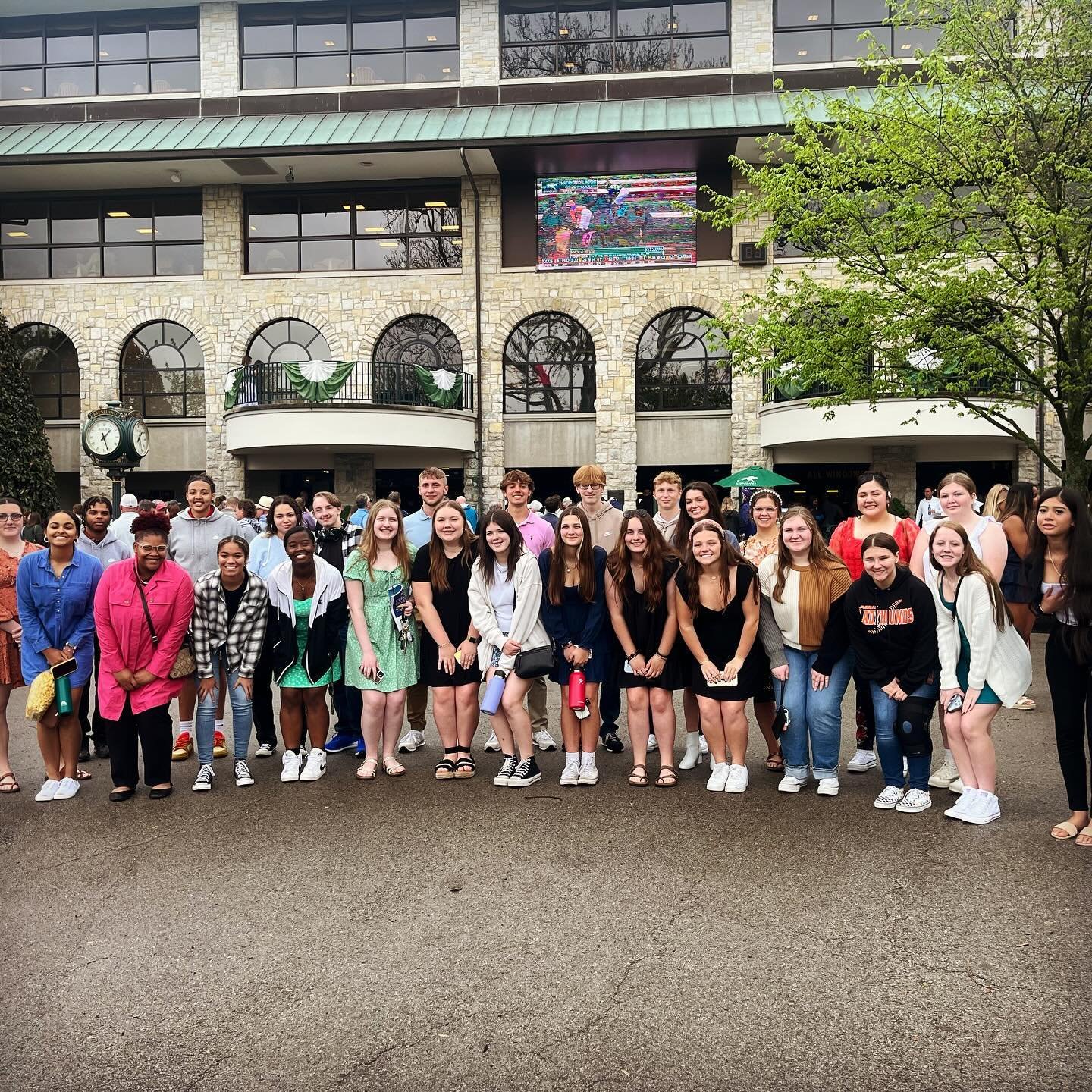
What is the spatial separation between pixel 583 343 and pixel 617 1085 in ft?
79.8

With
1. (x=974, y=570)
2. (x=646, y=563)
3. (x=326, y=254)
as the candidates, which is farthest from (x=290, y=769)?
(x=326, y=254)

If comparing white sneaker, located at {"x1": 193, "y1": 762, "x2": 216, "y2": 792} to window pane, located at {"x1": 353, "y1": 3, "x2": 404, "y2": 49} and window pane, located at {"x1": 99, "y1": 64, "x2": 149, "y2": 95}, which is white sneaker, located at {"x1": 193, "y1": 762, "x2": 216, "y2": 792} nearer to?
window pane, located at {"x1": 353, "y1": 3, "x2": 404, "y2": 49}

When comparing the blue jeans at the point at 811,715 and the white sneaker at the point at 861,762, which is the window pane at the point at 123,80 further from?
the white sneaker at the point at 861,762

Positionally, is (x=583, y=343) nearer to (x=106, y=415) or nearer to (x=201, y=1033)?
(x=106, y=415)

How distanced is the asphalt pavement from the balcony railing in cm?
1887

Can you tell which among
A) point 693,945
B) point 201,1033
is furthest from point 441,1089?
point 693,945

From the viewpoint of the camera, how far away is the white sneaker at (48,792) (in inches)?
259

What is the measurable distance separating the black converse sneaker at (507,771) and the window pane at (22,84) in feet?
95.6

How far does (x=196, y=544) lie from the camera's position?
8148 millimetres

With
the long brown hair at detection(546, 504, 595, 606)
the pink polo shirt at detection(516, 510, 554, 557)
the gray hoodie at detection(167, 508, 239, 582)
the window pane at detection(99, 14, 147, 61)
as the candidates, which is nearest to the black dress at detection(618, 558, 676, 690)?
the long brown hair at detection(546, 504, 595, 606)

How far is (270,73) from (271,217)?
4065 mm

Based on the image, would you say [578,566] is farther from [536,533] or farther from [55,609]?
[55,609]

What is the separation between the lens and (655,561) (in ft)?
22.2

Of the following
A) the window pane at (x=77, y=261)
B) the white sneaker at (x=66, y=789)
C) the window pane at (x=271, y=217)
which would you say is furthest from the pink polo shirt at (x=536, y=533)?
the window pane at (x=77, y=261)
